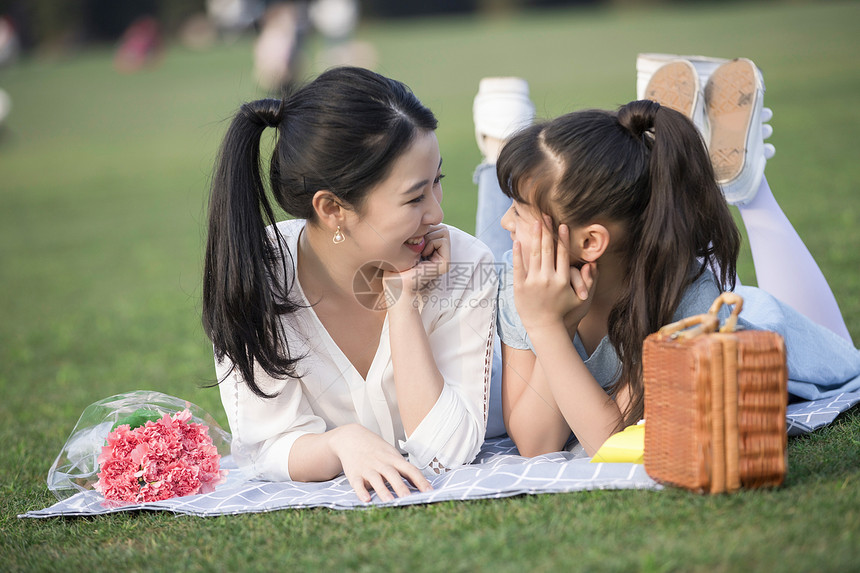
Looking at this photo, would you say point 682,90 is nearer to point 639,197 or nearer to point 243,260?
point 639,197

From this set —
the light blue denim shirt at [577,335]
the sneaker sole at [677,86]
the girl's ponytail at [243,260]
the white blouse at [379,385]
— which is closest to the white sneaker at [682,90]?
the sneaker sole at [677,86]

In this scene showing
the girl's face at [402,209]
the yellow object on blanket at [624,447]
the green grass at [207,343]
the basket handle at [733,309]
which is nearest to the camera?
the green grass at [207,343]

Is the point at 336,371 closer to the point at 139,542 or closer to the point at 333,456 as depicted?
the point at 333,456

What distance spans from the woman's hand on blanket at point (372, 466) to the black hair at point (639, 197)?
77cm

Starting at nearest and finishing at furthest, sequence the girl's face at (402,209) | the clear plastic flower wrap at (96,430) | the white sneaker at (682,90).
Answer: the girl's face at (402,209) < the clear plastic flower wrap at (96,430) < the white sneaker at (682,90)

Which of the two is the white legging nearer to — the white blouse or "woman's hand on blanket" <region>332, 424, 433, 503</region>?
the white blouse

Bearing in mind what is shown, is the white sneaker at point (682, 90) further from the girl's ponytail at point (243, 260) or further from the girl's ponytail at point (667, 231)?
the girl's ponytail at point (243, 260)

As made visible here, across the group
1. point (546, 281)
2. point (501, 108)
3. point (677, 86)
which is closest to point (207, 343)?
Answer: point (501, 108)

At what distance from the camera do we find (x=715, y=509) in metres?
2.12

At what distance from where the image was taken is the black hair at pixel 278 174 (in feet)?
9.08

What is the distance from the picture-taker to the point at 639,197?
2789 mm

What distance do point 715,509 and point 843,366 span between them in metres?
1.56

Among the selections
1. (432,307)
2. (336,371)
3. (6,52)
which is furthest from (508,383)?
(6,52)

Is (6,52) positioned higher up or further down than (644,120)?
higher up
